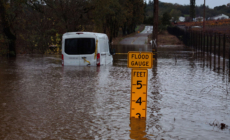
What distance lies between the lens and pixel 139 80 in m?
7.87

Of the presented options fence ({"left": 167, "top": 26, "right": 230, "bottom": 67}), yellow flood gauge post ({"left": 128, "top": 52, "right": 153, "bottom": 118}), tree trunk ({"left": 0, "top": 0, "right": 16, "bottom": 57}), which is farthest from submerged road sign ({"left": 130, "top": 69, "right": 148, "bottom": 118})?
tree trunk ({"left": 0, "top": 0, "right": 16, "bottom": 57})

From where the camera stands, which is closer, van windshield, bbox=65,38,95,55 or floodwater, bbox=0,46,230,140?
floodwater, bbox=0,46,230,140

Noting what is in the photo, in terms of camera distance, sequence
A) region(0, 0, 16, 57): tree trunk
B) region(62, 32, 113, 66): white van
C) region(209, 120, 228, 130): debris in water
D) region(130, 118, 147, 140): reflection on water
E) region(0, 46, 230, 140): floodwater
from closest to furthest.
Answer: region(130, 118, 147, 140): reflection on water → region(0, 46, 230, 140): floodwater → region(209, 120, 228, 130): debris in water → region(62, 32, 113, 66): white van → region(0, 0, 16, 57): tree trunk

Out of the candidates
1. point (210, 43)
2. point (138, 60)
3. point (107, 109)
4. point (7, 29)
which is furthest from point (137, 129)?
point (210, 43)

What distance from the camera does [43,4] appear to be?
36.7 metres

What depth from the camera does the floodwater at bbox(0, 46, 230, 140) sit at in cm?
695

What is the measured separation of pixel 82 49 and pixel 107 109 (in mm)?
10947

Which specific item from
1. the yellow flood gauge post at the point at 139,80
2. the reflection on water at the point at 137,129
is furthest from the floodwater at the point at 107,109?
the yellow flood gauge post at the point at 139,80

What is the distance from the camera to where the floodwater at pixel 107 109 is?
6945 millimetres

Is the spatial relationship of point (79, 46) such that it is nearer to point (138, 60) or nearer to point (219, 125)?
point (138, 60)

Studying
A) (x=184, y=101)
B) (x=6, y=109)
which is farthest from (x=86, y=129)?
(x=184, y=101)

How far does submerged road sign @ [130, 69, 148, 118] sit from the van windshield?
11.9m

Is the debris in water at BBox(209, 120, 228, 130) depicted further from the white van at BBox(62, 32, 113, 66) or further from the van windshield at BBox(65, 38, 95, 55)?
the van windshield at BBox(65, 38, 95, 55)

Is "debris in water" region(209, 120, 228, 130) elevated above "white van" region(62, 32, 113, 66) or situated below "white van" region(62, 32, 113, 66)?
below
